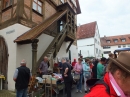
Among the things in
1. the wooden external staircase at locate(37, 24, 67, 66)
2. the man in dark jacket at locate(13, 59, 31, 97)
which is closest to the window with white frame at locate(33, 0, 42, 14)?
the wooden external staircase at locate(37, 24, 67, 66)

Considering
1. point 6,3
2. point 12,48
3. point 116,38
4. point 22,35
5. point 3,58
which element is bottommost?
point 3,58

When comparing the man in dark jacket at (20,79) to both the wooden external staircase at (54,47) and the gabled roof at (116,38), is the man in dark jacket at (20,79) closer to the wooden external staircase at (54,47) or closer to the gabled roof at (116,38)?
the wooden external staircase at (54,47)

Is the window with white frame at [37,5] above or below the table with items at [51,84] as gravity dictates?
above

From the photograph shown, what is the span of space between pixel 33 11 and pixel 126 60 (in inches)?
347

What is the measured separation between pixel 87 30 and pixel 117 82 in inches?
1243

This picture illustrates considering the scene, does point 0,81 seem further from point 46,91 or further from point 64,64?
point 64,64

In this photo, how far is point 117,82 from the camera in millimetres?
1157

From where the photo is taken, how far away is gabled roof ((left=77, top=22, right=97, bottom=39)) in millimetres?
29922

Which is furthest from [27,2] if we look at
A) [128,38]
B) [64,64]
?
[128,38]

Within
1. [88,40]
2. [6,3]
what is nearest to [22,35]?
[6,3]

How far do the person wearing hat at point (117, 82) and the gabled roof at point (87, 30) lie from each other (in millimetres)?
28811

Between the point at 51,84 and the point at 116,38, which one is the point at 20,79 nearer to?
the point at 51,84

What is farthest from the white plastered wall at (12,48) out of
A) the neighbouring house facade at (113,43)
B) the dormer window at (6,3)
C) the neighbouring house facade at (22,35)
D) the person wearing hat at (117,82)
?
the neighbouring house facade at (113,43)

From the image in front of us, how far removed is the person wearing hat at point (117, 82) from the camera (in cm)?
105
